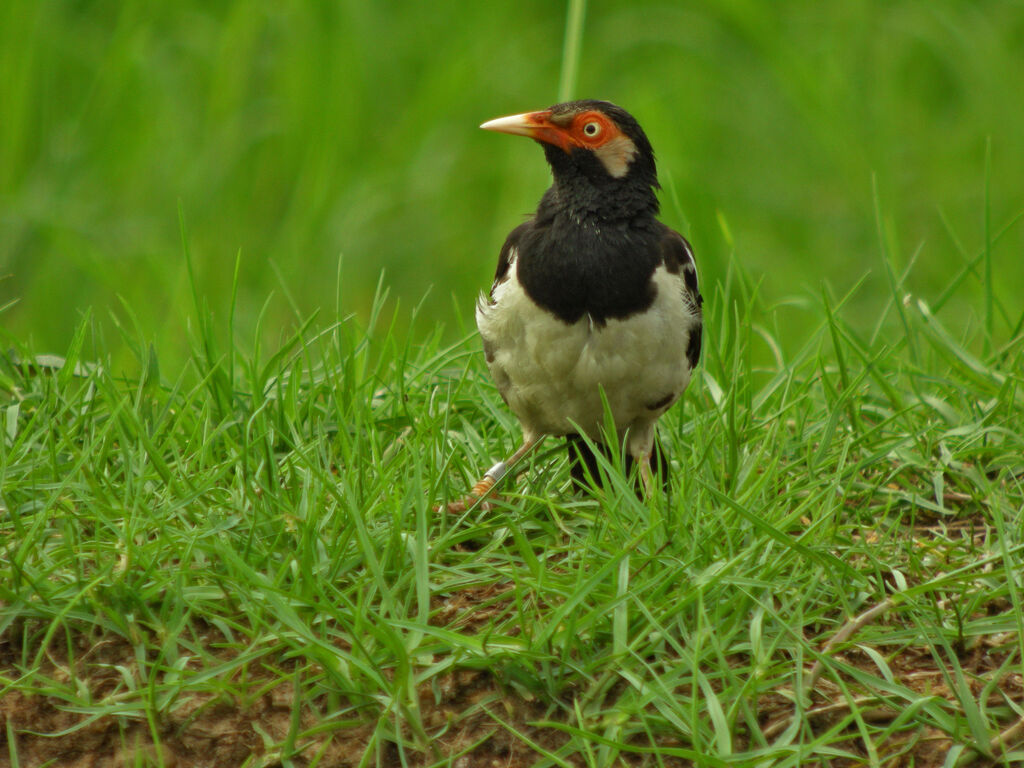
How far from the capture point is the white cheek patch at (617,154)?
14.2 feet

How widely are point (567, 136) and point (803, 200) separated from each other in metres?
5.32

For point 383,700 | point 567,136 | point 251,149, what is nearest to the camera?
point 383,700

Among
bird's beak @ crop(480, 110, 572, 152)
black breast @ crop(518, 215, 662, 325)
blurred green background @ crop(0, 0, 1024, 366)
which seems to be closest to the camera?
black breast @ crop(518, 215, 662, 325)

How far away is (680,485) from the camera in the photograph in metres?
3.62

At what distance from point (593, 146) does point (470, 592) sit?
1.50 m

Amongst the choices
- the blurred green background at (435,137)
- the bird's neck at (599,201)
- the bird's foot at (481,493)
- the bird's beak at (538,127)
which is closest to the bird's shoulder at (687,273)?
the bird's neck at (599,201)

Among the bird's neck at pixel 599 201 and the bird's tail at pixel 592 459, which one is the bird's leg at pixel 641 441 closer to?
the bird's tail at pixel 592 459

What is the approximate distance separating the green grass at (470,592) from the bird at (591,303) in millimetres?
189

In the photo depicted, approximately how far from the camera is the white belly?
407cm

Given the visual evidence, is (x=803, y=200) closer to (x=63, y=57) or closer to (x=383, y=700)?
(x=63, y=57)

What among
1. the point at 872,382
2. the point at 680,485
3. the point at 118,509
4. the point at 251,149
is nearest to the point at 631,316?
the point at 680,485

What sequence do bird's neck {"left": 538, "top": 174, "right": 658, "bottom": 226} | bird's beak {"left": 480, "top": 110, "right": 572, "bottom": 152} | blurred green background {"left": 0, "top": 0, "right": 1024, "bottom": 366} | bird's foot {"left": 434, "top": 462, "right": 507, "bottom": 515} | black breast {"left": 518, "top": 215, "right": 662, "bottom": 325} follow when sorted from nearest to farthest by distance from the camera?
bird's foot {"left": 434, "top": 462, "right": 507, "bottom": 515} < black breast {"left": 518, "top": 215, "right": 662, "bottom": 325} < bird's neck {"left": 538, "top": 174, "right": 658, "bottom": 226} < bird's beak {"left": 480, "top": 110, "right": 572, "bottom": 152} < blurred green background {"left": 0, "top": 0, "right": 1024, "bottom": 366}

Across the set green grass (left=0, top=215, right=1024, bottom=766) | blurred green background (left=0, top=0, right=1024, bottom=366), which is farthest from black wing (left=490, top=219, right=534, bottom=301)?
blurred green background (left=0, top=0, right=1024, bottom=366)

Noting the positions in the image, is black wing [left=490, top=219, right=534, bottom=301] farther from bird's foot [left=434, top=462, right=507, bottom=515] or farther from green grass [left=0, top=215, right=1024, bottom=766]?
bird's foot [left=434, top=462, right=507, bottom=515]
